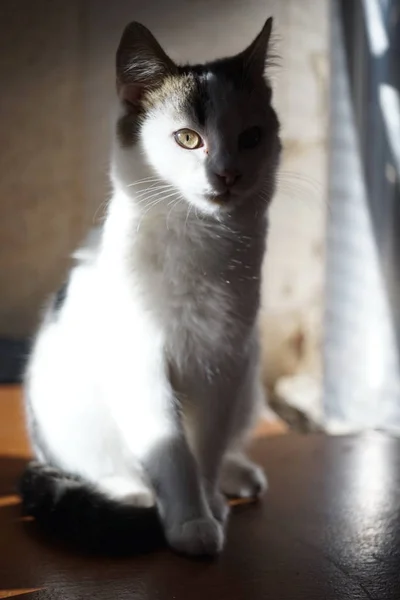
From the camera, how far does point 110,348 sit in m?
1.07

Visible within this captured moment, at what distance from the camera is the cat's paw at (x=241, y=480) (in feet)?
4.09

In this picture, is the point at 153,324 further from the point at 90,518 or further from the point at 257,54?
the point at 257,54

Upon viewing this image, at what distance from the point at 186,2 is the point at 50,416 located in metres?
0.75

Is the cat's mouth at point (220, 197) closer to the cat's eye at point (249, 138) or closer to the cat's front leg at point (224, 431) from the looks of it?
the cat's eye at point (249, 138)

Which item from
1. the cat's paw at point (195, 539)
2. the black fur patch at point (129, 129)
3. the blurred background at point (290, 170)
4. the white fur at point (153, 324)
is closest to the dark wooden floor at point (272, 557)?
the cat's paw at point (195, 539)

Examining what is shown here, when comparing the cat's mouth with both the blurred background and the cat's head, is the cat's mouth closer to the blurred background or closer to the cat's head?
the cat's head

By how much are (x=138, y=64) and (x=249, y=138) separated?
181 millimetres

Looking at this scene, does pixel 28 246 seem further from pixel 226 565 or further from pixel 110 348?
pixel 226 565

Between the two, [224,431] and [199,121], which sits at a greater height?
[199,121]

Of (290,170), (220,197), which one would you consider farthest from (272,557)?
(290,170)

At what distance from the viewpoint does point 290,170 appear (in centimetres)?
189

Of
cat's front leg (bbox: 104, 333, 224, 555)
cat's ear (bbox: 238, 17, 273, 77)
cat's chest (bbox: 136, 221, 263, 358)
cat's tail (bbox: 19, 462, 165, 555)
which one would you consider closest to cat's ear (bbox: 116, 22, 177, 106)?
cat's ear (bbox: 238, 17, 273, 77)

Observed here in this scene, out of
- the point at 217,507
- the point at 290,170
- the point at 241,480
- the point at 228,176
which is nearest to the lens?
the point at 228,176

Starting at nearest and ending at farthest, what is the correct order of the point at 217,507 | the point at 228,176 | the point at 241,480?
the point at 228,176 < the point at 217,507 < the point at 241,480
